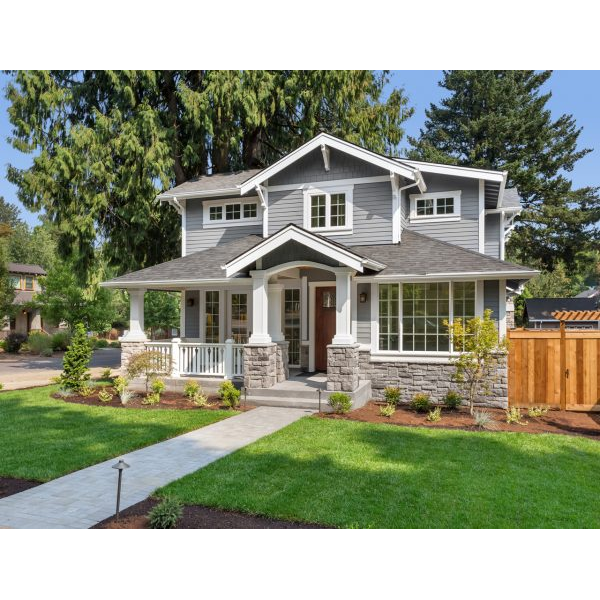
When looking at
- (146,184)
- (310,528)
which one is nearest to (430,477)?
(310,528)

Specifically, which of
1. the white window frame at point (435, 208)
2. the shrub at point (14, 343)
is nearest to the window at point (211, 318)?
the white window frame at point (435, 208)

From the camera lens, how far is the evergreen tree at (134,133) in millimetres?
15195

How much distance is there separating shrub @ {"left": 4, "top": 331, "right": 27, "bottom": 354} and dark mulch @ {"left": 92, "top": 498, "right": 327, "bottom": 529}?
25.0m

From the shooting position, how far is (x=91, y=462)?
6.16 m

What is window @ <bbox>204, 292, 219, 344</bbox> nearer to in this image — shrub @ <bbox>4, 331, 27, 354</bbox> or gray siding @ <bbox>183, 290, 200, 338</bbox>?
gray siding @ <bbox>183, 290, 200, 338</bbox>

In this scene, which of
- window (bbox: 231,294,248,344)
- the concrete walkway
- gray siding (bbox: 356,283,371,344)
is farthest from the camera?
window (bbox: 231,294,248,344)

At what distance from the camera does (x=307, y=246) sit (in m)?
10.0

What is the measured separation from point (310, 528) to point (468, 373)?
6.35 meters

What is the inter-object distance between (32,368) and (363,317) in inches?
571

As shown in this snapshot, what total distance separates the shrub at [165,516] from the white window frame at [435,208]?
9.85 m

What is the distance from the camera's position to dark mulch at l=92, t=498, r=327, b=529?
4277 millimetres

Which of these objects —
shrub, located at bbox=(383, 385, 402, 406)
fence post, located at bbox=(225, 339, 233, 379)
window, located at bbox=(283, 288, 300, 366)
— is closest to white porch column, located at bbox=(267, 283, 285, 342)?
fence post, located at bbox=(225, 339, 233, 379)

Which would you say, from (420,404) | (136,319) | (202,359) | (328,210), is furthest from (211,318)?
(420,404)

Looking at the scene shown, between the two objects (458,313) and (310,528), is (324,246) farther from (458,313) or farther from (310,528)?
(310,528)
